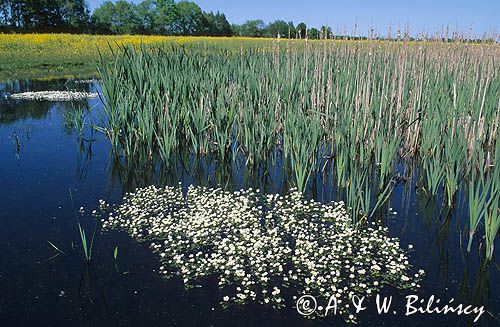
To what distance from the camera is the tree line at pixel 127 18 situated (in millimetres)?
64375

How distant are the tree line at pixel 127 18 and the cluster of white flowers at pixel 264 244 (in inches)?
2389

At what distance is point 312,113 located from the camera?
7.55 m

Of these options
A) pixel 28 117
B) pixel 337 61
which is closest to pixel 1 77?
pixel 28 117

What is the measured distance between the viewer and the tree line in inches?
2534

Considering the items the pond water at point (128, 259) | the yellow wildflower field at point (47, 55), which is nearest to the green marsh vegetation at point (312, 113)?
the pond water at point (128, 259)

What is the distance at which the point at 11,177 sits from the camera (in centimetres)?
707

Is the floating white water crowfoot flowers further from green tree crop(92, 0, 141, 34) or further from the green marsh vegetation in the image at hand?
green tree crop(92, 0, 141, 34)

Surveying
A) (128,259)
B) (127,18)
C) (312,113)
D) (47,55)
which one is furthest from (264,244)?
(127,18)

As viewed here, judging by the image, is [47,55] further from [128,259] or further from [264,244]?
[264,244]

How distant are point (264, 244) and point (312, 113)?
344cm

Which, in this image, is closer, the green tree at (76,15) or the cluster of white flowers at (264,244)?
the cluster of white flowers at (264,244)

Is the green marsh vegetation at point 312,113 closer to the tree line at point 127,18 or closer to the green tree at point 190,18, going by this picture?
the tree line at point 127,18

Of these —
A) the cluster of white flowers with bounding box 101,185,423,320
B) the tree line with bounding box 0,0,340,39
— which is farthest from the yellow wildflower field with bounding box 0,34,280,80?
the tree line with bounding box 0,0,340,39

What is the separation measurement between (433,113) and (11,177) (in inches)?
268
